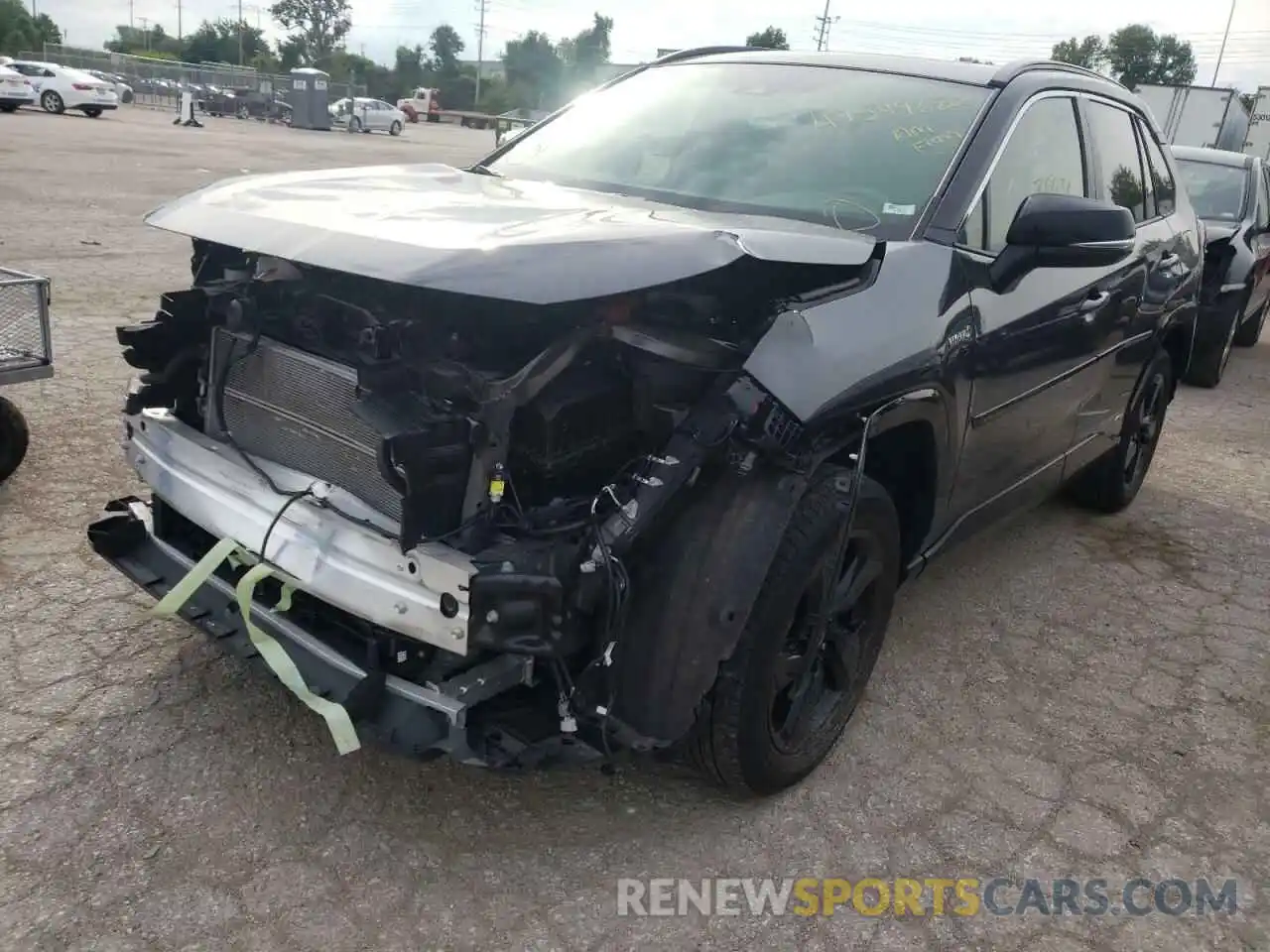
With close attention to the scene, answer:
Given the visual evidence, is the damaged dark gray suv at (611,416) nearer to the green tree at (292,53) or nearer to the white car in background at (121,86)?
the white car in background at (121,86)

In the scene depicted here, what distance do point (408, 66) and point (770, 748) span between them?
274ft

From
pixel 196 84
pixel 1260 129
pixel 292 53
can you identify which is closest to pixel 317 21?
pixel 292 53

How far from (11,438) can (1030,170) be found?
397cm

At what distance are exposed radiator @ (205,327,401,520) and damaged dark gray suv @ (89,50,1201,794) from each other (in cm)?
1

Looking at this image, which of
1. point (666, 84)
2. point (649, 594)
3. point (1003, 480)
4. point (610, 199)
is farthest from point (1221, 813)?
point (666, 84)

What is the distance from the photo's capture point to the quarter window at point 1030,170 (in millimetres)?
3162

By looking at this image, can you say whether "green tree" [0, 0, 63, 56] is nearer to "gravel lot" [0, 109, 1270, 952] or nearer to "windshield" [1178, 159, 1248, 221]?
"windshield" [1178, 159, 1248, 221]

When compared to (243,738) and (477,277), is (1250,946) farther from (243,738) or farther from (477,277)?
(243,738)

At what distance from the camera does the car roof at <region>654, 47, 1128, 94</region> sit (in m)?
3.51

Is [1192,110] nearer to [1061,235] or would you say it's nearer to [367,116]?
[1061,235]

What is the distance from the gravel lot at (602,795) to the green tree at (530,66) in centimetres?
6791

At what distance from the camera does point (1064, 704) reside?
348cm

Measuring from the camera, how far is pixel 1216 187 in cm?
916

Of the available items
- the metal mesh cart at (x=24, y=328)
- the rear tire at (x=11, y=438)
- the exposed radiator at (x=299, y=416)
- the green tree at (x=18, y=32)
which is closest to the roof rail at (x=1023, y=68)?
the exposed radiator at (x=299, y=416)
